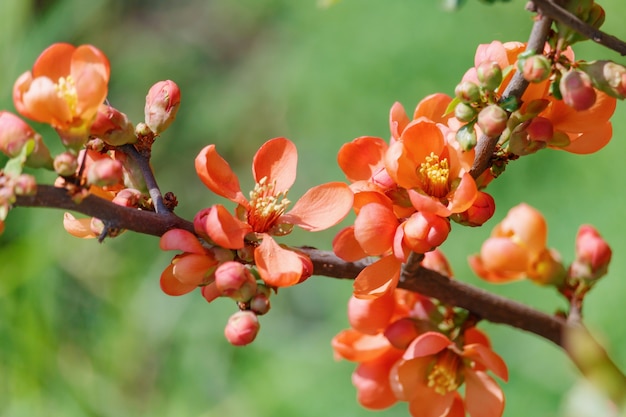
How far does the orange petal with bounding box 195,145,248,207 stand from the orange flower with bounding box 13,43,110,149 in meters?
0.10

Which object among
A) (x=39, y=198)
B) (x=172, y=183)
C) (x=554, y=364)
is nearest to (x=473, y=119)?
(x=39, y=198)

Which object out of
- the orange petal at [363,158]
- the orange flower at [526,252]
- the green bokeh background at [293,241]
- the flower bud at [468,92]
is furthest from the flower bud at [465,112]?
the green bokeh background at [293,241]

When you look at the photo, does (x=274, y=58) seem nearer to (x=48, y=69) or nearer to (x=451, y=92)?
(x=451, y=92)

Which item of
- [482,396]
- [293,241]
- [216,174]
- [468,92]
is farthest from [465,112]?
[293,241]

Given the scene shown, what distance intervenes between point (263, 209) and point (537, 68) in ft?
0.94

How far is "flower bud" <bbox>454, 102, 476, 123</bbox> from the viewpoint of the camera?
62 cm

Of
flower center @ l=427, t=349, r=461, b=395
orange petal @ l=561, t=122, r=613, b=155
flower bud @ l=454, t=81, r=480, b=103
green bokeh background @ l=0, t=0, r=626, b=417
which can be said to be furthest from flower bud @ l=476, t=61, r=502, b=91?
green bokeh background @ l=0, t=0, r=626, b=417

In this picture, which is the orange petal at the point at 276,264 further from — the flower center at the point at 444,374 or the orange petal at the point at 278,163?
the flower center at the point at 444,374

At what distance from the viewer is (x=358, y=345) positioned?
0.82 metres

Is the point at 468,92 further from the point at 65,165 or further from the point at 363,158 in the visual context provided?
the point at 65,165

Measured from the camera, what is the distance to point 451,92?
2205 millimetres

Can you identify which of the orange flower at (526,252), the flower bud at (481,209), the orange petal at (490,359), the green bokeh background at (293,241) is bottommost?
the green bokeh background at (293,241)

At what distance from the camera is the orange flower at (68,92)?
1.92 ft

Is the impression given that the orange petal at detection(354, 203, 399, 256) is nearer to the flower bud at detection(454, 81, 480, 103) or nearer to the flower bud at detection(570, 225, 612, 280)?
the flower bud at detection(454, 81, 480, 103)
